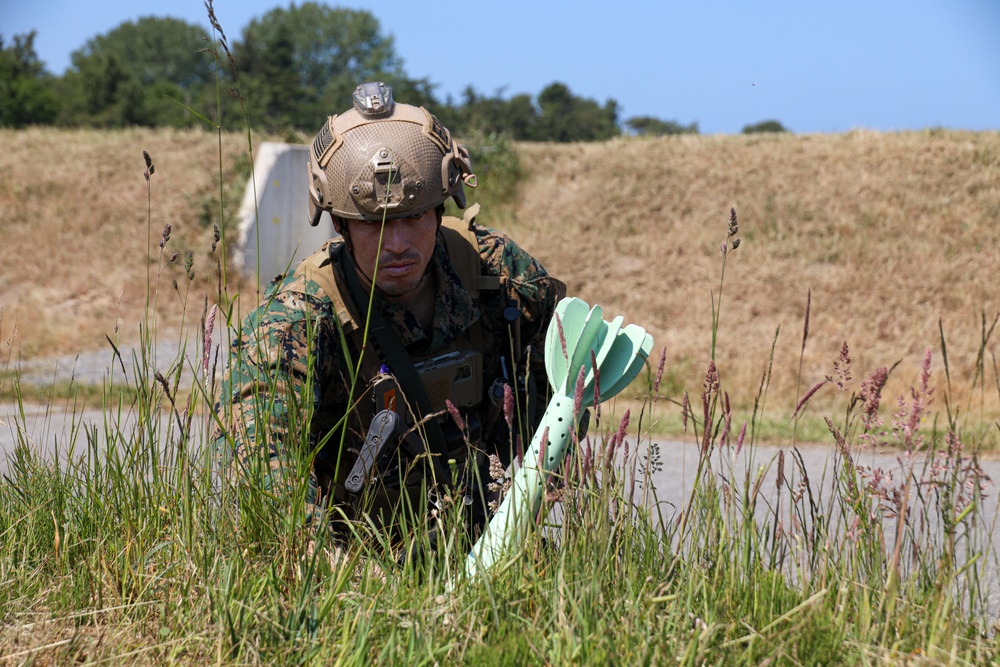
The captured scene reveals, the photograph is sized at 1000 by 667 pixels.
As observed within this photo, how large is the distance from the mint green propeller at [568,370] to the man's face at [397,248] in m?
0.60

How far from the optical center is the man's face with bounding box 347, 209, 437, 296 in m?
3.15

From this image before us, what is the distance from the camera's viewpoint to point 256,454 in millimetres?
2344

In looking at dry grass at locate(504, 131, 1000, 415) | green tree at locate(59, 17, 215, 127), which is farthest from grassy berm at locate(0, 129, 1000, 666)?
green tree at locate(59, 17, 215, 127)

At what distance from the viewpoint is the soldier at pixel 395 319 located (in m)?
2.91

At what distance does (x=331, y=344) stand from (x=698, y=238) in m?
13.1

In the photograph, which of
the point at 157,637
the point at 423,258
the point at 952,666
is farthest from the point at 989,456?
the point at 157,637

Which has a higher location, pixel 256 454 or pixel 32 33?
pixel 32 33

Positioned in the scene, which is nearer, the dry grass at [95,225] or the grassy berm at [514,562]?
the grassy berm at [514,562]

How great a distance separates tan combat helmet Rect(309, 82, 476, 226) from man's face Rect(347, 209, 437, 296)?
0.05 m

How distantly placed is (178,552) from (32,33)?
64.2 m

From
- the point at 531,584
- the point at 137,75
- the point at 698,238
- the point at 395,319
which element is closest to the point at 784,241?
the point at 698,238

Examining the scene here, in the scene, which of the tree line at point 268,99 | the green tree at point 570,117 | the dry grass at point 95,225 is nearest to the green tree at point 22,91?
the tree line at point 268,99

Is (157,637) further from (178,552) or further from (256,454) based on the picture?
(256,454)

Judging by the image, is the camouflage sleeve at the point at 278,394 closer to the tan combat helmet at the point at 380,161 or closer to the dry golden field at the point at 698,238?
the tan combat helmet at the point at 380,161
